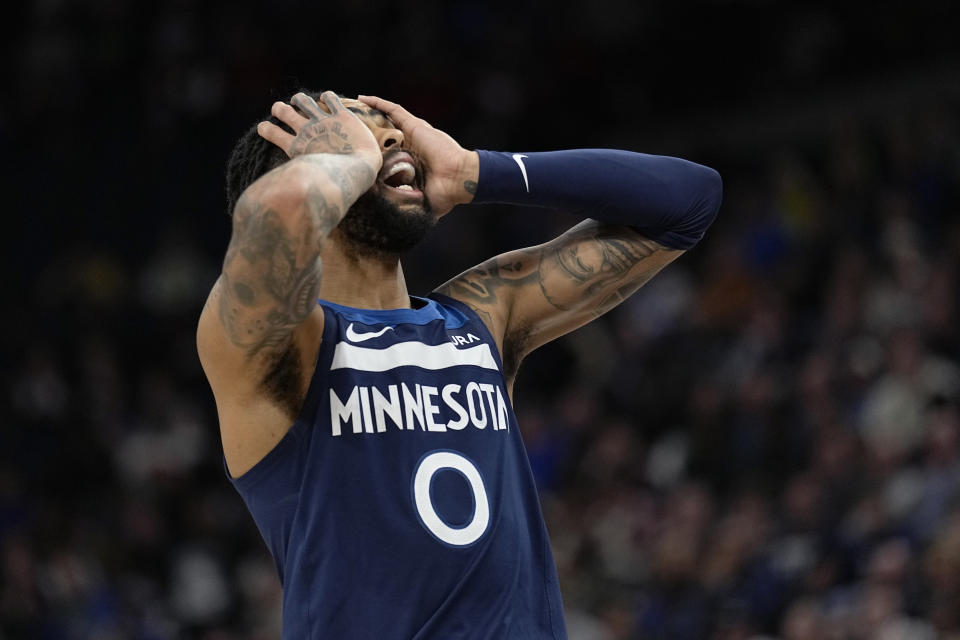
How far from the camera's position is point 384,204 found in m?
3.32

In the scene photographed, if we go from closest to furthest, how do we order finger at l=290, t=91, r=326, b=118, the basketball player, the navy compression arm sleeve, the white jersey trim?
the basketball player
the white jersey trim
finger at l=290, t=91, r=326, b=118
the navy compression arm sleeve

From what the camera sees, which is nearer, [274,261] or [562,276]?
[274,261]

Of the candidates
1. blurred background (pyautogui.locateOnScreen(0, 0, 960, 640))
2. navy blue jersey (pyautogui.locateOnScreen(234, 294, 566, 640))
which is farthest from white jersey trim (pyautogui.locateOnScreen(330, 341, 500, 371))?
blurred background (pyautogui.locateOnScreen(0, 0, 960, 640))

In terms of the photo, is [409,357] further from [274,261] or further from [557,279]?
[557,279]

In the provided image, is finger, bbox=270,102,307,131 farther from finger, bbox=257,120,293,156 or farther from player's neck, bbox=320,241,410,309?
player's neck, bbox=320,241,410,309

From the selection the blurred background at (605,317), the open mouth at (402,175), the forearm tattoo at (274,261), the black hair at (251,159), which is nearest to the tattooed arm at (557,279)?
the open mouth at (402,175)

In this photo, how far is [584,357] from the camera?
1255cm

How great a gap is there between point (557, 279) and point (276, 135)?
918 mm

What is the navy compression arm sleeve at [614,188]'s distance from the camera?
140 inches

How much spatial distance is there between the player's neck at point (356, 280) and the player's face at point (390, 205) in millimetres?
49

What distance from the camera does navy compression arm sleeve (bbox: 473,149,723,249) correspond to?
3564 mm

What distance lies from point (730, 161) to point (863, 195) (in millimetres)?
2962

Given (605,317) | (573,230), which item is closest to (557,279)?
(573,230)

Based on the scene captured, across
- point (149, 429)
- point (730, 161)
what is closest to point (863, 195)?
point (730, 161)
